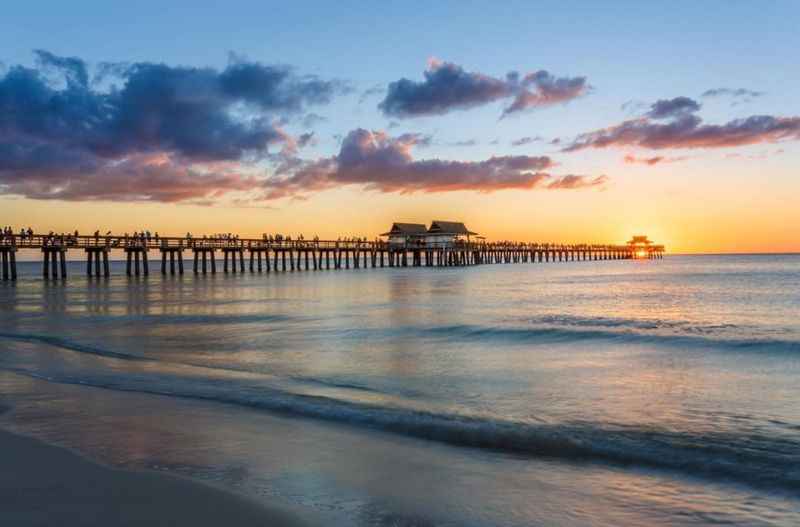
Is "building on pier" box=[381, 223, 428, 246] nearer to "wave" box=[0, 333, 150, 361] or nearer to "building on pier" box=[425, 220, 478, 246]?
"building on pier" box=[425, 220, 478, 246]

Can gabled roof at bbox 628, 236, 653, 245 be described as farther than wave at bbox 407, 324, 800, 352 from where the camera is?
Yes

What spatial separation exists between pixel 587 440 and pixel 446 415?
1659 millimetres

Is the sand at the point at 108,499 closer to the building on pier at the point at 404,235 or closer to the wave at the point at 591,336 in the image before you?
the wave at the point at 591,336

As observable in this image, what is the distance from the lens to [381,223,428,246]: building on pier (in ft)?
269

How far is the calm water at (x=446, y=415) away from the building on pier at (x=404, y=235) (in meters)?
64.6

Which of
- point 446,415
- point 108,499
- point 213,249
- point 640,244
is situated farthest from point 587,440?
point 640,244

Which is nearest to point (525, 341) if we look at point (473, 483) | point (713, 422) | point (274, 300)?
point (713, 422)

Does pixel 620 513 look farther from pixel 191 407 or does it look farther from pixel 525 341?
pixel 525 341

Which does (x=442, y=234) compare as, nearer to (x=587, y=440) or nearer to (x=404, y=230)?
(x=404, y=230)

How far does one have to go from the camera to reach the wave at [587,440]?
5453 mm

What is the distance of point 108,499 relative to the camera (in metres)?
4.36

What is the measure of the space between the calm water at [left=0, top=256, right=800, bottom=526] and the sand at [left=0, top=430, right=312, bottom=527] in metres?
0.27

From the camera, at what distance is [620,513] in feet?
14.2

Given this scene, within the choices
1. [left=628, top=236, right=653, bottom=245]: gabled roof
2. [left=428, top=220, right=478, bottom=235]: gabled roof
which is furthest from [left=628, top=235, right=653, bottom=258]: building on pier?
[left=428, top=220, right=478, bottom=235]: gabled roof
